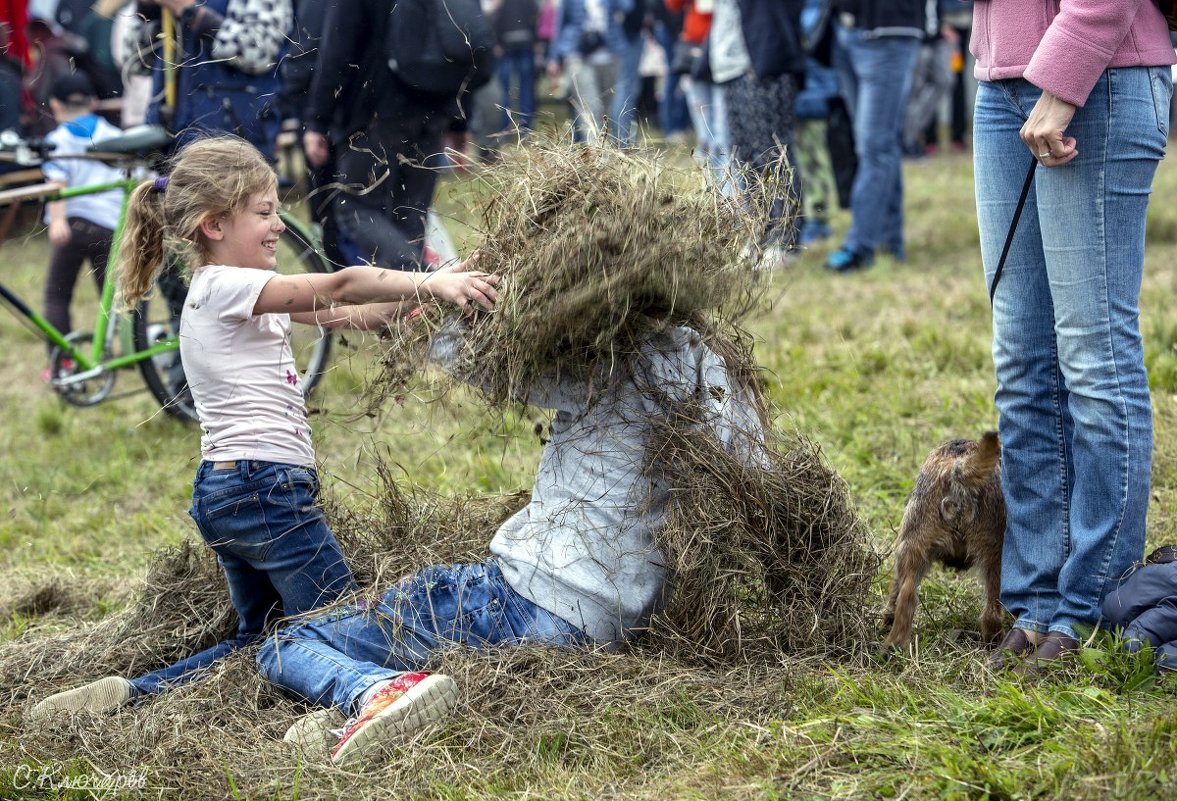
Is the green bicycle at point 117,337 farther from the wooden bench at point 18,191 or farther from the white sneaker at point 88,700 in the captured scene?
the white sneaker at point 88,700

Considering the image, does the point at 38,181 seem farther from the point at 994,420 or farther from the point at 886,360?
the point at 994,420

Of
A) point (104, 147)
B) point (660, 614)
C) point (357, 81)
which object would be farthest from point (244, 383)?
point (104, 147)

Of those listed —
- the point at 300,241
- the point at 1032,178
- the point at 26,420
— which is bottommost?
the point at 26,420

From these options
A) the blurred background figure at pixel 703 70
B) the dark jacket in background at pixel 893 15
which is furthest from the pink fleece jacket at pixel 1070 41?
the blurred background figure at pixel 703 70

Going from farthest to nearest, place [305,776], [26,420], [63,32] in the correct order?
1. [63,32]
2. [26,420]
3. [305,776]

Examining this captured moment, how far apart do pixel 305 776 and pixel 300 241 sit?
8.29ft

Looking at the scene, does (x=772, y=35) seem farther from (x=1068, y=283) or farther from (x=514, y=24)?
(x=514, y=24)

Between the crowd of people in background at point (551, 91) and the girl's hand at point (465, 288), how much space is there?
0.23 meters

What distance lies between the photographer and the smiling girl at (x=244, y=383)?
3043 mm

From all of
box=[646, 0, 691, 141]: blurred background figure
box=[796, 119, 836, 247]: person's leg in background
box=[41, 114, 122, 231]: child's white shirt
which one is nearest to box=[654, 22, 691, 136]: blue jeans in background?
box=[646, 0, 691, 141]: blurred background figure

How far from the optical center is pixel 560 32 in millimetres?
14836

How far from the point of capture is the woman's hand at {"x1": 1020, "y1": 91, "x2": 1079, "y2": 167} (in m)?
2.65

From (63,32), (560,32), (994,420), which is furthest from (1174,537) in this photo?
(560,32)

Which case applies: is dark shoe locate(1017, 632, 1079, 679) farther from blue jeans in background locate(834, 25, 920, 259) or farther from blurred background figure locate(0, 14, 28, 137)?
blue jeans in background locate(834, 25, 920, 259)
